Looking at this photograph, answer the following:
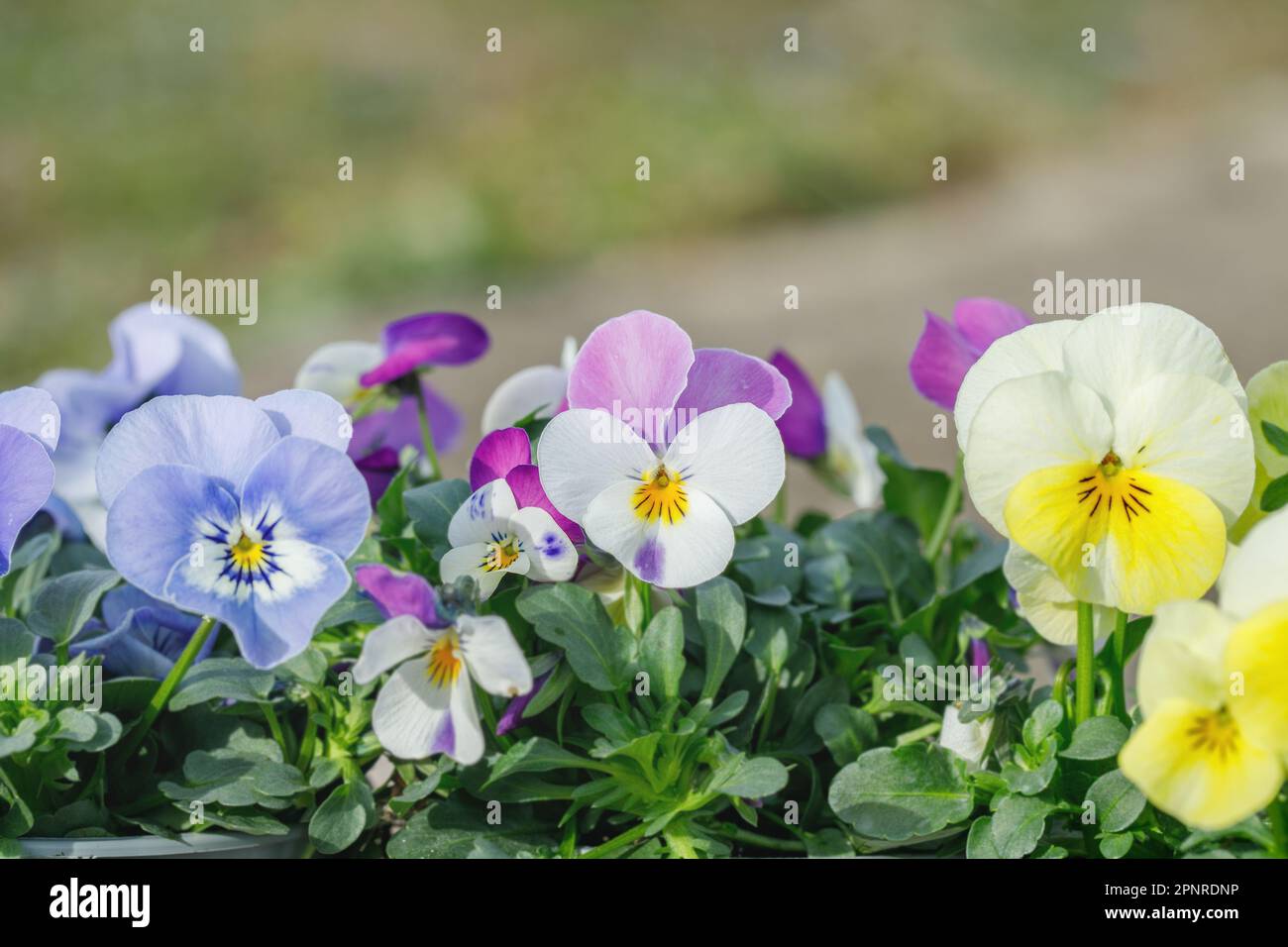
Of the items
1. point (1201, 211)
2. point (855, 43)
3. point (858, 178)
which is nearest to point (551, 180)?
point (858, 178)

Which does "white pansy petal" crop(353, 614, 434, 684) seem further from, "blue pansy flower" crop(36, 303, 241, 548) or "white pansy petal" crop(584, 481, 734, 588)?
"blue pansy flower" crop(36, 303, 241, 548)

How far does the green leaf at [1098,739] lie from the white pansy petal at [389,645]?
1.02 ft

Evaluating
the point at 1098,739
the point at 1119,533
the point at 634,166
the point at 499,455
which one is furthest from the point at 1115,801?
the point at 634,166

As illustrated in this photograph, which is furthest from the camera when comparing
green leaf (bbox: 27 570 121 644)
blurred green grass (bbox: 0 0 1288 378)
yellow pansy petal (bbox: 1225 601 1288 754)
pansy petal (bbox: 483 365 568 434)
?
blurred green grass (bbox: 0 0 1288 378)

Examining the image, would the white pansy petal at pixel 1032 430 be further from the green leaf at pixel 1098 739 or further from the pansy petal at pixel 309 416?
the pansy petal at pixel 309 416

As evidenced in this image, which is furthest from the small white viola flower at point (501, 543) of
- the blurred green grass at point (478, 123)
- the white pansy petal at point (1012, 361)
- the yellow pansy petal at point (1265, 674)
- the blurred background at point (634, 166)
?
the blurred green grass at point (478, 123)

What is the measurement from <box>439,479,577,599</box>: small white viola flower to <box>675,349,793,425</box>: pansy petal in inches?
3.7

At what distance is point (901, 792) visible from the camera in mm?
693

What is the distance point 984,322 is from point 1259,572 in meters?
0.27

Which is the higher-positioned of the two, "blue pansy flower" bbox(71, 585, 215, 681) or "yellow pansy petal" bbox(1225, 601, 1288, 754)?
"blue pansy flower" bbox(71, 585, 215, 681)

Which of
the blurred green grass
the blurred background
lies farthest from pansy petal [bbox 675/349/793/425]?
the blurred green grass

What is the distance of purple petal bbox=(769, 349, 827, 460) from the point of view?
987 mm

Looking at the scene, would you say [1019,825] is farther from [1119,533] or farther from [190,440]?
[190,440]
